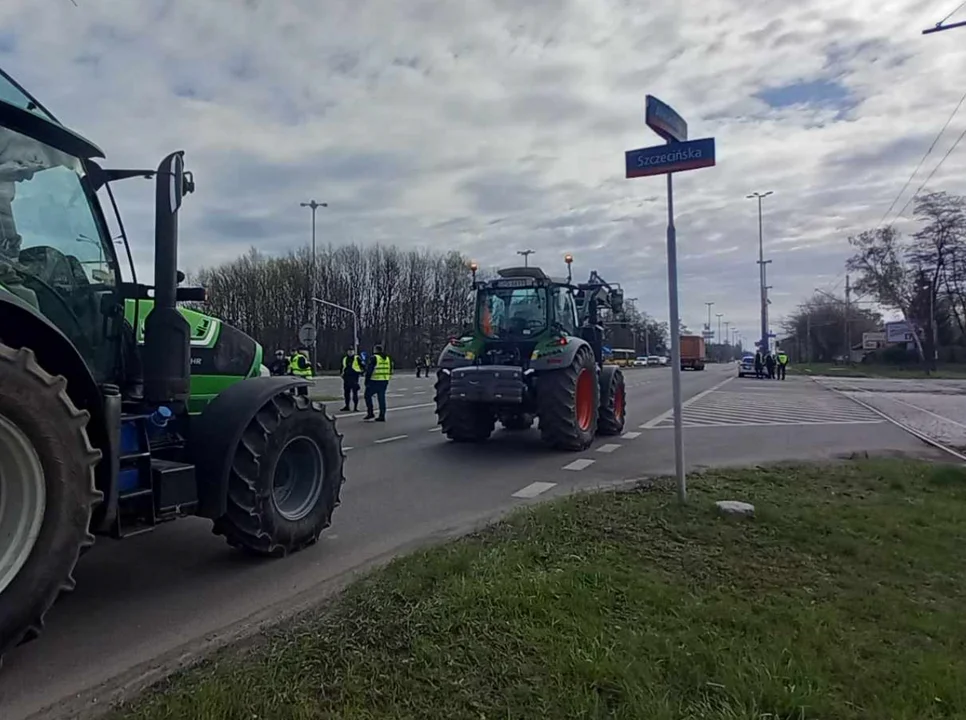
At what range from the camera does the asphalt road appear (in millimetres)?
3707

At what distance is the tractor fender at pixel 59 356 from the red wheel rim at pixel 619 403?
10634 millimetres

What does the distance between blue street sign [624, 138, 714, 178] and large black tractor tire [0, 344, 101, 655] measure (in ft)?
15.7

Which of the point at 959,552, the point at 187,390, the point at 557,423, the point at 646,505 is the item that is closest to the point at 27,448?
the point at 187,390

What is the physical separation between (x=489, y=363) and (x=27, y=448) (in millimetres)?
9034

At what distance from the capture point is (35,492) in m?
3.38

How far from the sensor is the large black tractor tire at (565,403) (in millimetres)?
10875

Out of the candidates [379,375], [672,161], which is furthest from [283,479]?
[379,375]

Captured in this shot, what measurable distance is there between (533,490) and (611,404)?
5.30m

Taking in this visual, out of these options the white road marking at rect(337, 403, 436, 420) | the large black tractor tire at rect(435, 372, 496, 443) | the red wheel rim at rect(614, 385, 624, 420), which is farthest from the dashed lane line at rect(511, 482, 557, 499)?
the white road marking at rect(337, 403, 436, 420)

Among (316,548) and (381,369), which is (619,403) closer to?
(381,369)

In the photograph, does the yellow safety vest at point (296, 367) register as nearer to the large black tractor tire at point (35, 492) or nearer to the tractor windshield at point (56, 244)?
the tractor windshield at point (56, 244)

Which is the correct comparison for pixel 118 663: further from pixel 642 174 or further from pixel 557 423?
pixel 557 423

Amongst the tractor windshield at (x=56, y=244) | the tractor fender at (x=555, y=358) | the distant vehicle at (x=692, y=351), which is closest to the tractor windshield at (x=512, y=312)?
the tractor fender at (x=555, y=358)

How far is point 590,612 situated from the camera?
12.9 feet
